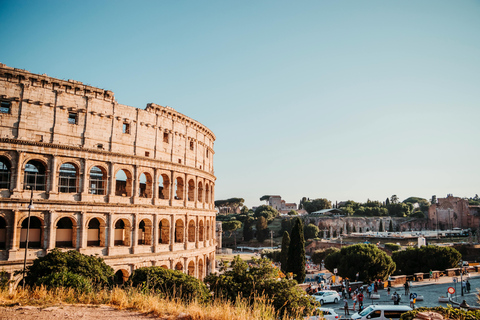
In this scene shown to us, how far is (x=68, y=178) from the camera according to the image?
77.1ft

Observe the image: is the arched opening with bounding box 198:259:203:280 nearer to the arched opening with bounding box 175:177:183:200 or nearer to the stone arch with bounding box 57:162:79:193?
the arched opening with bounding box 175:177:183:200

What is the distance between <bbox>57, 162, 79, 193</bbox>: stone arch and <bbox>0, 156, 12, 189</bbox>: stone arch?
2.71m

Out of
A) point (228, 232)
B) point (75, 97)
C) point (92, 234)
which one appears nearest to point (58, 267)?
point (92, 234)

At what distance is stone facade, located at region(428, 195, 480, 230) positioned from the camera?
85.2 m

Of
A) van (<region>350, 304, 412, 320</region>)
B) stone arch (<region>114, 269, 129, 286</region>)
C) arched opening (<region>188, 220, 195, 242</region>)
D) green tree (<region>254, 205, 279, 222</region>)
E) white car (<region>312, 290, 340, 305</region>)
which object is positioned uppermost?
green tree (<region>254, 205, 279, 222</region>)

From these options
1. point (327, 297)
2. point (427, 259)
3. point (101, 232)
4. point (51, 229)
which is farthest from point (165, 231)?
point (427, 259)

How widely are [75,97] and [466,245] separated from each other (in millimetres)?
53261

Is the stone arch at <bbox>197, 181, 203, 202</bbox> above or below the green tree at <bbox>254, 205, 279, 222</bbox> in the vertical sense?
above

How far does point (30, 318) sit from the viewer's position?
8531mm

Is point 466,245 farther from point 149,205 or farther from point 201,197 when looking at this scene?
point 149,205

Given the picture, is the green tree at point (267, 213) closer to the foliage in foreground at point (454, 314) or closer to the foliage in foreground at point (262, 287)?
the foliage in foreground at point (262, 287)

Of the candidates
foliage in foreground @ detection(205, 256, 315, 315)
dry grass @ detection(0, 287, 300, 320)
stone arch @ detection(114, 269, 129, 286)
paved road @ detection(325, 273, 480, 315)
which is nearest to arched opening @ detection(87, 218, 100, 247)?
stone arch @ detection(114, 269, 129, 286)

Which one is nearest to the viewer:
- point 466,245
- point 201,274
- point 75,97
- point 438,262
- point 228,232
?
point 75,97

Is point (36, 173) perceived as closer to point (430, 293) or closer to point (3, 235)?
point (3, 235)
